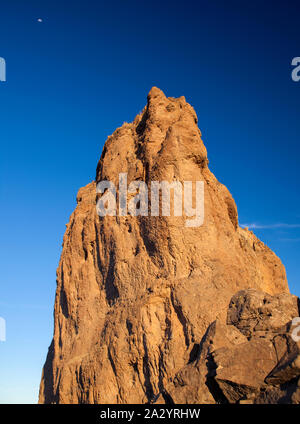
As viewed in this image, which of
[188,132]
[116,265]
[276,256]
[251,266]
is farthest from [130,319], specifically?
[276,256]

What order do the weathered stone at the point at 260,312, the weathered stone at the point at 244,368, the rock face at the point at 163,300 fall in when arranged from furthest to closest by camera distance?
the weathered stone at the point at 260,312
the rock face at the point at 163,300
the weathered stone at the point at 244,368

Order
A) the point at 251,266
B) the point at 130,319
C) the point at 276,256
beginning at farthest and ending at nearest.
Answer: the point at 276,256 < the point at 251,266 < the point at 130,319

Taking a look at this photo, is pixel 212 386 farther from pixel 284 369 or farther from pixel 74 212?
pixel 74 212

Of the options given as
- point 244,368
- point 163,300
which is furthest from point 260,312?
point 163,300

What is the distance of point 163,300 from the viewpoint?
1969cm

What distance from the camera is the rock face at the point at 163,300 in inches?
618

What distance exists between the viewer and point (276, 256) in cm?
2862

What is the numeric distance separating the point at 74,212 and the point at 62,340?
7.48 meters

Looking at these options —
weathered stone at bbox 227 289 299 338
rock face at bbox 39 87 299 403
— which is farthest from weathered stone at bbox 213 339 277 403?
weathered stone at bbox 227 289 299 338

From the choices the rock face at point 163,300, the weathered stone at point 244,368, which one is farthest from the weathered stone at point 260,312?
the weathered stone at point 244,368

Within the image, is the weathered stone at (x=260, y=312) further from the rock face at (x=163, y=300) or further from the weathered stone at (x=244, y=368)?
the weathered stone at (x=244, y=368)

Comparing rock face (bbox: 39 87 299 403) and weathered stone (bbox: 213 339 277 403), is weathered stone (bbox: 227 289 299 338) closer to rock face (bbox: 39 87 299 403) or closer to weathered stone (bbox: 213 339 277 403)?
rock face (bbox: 39 87 299 403)
